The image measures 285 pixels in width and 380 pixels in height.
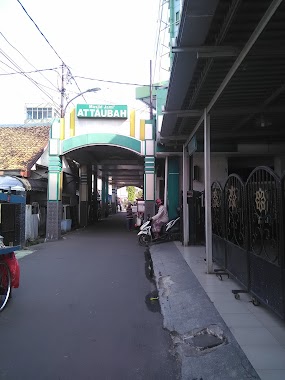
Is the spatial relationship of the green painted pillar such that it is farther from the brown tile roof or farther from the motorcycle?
the brown tile roof

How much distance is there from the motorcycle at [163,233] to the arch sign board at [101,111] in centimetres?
542

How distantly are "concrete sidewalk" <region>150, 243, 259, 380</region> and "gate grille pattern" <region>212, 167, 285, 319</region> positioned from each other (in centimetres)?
72

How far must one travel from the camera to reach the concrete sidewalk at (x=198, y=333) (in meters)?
3.67

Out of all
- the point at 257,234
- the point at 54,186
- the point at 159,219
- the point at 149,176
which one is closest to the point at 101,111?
the point at 149,176

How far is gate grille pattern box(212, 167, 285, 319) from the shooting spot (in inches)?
180

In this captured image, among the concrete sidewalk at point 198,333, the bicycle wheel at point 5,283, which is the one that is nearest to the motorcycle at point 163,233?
the concrete sidewalk at point 198,333

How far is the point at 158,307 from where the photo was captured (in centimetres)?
625

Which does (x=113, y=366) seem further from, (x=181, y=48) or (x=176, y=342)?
(x=181, y=48)

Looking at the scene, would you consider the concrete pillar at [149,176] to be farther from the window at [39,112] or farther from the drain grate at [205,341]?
the window at [39,112]

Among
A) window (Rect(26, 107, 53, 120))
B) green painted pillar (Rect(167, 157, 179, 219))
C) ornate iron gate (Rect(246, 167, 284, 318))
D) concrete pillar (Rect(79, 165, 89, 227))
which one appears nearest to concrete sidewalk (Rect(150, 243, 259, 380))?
ornate iron gate (Rect(246, 167, 284, 318))

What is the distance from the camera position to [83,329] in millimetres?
5062

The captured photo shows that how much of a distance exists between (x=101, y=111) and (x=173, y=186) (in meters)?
4.72

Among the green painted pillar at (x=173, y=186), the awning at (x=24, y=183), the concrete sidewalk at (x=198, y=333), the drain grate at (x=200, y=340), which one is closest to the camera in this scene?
the concrete sidewalk at (x=198, y=333)

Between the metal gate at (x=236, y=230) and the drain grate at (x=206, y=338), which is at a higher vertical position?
the metal gate at (x=236, y=230)
